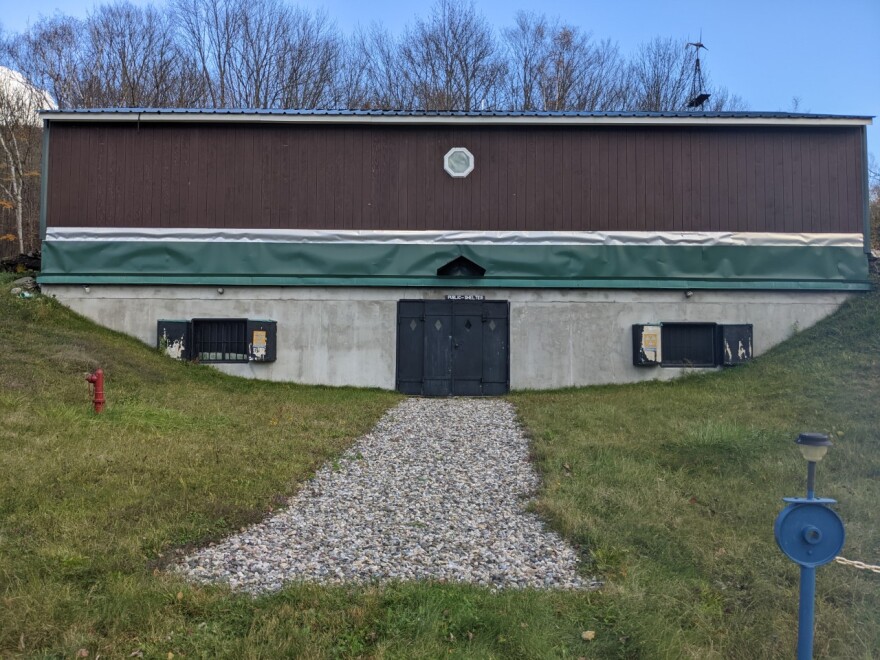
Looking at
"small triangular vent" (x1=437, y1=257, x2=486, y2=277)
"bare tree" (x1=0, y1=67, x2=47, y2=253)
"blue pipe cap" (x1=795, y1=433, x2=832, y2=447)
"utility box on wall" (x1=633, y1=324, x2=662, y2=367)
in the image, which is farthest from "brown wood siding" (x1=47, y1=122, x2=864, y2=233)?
"bare tree" (x1=0, y1=67, x2=47, y2=253)

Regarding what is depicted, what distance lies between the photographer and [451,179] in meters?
15.8

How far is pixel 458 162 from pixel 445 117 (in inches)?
43.2

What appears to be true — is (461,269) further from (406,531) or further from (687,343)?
(406,531)

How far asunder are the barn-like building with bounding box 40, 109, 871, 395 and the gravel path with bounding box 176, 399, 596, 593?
22.9 feet

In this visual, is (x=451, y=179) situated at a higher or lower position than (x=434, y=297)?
higher

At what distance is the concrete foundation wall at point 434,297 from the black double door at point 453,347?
23 cm

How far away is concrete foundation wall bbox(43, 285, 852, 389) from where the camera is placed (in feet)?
50.8

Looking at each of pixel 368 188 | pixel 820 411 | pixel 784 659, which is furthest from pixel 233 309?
pixel 784 659

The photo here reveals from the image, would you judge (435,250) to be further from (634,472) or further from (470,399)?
(634,472)

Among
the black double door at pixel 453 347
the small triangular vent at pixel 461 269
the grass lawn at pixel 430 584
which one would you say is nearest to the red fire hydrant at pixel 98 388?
the grass lawn at pixel 430 584

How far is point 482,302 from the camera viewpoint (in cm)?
1557

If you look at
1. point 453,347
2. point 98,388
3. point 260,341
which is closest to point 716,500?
point 98,388

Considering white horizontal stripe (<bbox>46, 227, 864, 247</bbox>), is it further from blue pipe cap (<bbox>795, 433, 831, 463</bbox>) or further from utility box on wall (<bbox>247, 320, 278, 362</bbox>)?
blue pipe cap (<bbox>795, 433, 831, 463</bbox>)

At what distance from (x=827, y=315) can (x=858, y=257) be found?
1.61m
